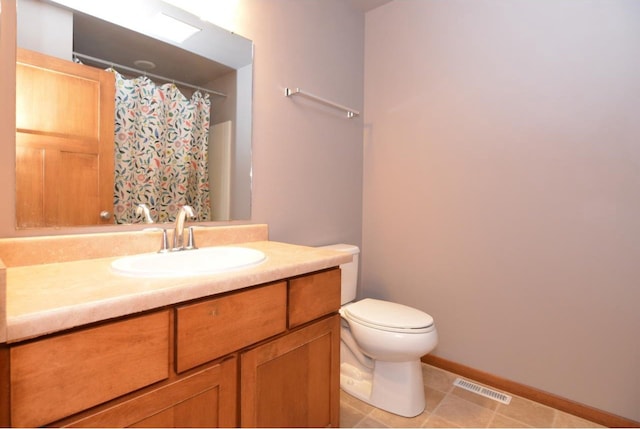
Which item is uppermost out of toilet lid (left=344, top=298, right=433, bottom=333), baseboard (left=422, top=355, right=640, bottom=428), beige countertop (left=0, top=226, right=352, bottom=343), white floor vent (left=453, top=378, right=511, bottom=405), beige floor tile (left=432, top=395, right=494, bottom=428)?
beige countertop (left=0, top=226, right=352, bottom=343)

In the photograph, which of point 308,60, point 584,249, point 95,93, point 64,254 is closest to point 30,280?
point 64,254

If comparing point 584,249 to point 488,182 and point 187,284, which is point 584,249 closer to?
point 488,182

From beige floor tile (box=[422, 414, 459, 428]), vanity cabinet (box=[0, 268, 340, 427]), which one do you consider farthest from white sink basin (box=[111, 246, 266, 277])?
beige floor tile (box=[422, 414, 459, 428])

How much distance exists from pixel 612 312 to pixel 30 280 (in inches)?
88.2

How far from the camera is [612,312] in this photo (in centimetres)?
152

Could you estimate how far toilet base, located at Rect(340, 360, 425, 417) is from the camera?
63.2 inches

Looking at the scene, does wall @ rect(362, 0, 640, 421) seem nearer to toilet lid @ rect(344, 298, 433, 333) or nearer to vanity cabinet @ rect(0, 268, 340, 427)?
toilet lid @ rect(344, 298, 433, 333)

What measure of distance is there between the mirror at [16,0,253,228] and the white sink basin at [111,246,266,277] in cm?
24

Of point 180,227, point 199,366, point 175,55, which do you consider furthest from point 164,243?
point 175,55

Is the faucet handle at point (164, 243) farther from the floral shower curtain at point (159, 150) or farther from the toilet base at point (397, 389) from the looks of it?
the toilet base at point (397, 389)

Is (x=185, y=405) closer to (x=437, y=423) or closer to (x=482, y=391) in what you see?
(x=437, y=423)

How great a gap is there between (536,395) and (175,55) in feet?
7.89

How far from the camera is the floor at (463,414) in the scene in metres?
1.55

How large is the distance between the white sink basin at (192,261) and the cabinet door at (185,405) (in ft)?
0.92
